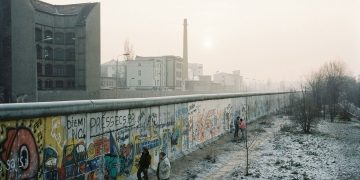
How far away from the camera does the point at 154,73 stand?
90.0 meters

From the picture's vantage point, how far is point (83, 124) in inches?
416

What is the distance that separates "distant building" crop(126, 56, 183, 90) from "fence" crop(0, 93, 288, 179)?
7042cm

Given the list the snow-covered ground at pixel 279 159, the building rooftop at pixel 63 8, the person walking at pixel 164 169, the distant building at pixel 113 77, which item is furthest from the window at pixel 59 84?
the person walking at pixel 164 169

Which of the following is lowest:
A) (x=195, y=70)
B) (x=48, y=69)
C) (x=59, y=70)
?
(x=59, y=70)

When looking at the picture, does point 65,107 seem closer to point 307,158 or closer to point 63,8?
point 307,158

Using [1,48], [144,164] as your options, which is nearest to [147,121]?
[144,164]

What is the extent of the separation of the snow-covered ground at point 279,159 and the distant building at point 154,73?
6564 centimetres

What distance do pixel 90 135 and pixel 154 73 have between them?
7947cm

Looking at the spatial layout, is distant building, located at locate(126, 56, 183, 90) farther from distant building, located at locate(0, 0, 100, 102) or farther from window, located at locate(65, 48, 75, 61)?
distant building, located at locate(0, 0, 100, 102)

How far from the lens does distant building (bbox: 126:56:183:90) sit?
8994cm

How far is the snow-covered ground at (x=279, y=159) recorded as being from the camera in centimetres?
1420

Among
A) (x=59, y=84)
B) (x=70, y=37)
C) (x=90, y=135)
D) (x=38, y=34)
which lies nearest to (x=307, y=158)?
(x=90, y=135)

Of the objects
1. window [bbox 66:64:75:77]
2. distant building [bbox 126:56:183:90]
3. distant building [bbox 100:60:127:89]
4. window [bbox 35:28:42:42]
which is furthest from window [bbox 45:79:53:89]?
distant building [bbox 126:56:183:90]

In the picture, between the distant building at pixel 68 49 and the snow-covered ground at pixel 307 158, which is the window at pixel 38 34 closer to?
the distant building at pixel 68 49
